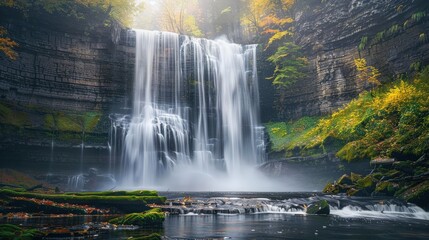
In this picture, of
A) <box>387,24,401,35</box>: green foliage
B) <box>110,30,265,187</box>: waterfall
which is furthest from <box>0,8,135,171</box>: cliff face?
<box>387,24,401,35</box>: green foliage

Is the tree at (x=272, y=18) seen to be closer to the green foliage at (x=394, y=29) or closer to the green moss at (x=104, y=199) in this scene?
the green foliage at (x=394, y=29)

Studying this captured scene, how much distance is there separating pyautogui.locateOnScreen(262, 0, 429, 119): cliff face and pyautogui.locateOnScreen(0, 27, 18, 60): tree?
86.2 feet

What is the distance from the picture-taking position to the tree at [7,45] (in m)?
26.5

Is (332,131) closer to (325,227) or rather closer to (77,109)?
(325,227)

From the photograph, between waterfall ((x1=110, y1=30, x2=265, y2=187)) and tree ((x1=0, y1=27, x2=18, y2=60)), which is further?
waterfall ((x1=110, y1=30, x2=265, y2=187))

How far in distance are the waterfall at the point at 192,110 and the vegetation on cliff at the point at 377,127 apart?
4937mm

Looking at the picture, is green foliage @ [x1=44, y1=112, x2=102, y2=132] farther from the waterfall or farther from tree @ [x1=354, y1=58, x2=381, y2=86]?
tree @ [x1=354, y1=58, x2=381, y2=86]

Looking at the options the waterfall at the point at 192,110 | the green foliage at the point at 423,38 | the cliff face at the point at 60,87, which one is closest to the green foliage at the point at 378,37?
the green foliage at the point at 423,38

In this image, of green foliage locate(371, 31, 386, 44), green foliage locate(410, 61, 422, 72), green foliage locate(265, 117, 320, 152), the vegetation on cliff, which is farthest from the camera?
green foliage locate(265, 117, 320, 152)

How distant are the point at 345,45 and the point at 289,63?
6070 millimetres

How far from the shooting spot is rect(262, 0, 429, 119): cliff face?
27.9 meters

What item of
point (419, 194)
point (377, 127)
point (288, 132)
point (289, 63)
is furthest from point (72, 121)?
point (419, 194)

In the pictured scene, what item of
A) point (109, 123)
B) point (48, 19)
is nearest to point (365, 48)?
point (109, 123)

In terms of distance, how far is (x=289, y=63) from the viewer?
36.5m
